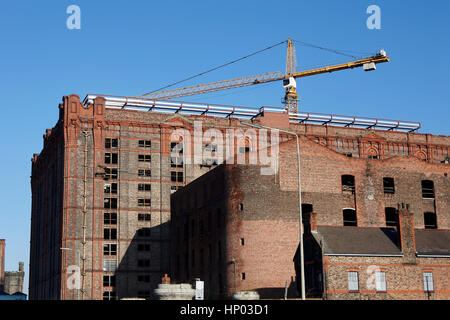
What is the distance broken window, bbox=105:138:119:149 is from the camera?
84.7 m

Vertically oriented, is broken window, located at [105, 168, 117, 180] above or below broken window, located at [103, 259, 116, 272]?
above

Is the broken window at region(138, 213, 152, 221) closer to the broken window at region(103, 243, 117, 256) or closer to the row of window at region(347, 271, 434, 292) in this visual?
the broken window at region(103, 243, 117, 256)

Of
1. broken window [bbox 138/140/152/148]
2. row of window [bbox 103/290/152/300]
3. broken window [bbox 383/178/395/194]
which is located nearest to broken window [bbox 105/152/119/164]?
broken window [bbox 138/140/152/148]

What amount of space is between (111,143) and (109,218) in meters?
9.88

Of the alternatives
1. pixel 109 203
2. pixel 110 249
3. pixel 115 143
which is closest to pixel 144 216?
pixel 109 203

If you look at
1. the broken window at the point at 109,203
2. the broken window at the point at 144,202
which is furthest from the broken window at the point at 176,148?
the broken window at the point at 109,203

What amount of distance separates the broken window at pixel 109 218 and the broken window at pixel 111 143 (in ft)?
28.9

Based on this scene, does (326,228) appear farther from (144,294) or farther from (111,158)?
(111,158)

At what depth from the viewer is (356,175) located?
67.1 metres

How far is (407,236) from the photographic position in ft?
178

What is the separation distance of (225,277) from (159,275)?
67.8 feet

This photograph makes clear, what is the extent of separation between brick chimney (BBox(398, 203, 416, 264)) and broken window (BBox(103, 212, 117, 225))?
40140mm
